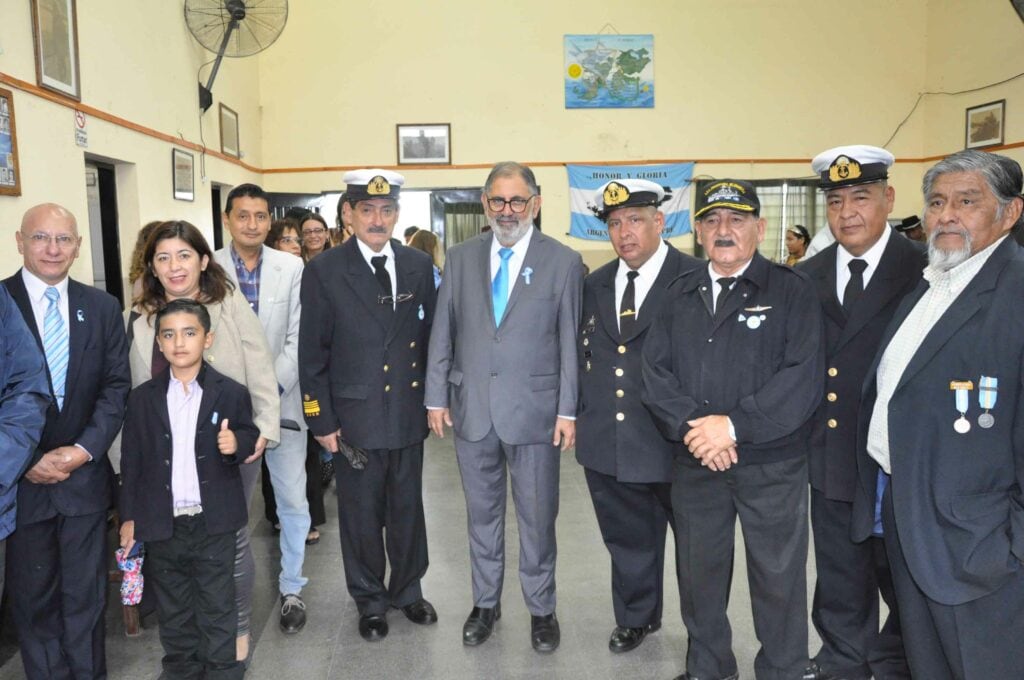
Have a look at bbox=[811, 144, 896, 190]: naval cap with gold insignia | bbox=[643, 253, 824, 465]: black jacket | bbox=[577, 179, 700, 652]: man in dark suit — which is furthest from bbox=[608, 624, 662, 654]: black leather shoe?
bbox=[811, 144, 896, 190]: naval cap with gold insignia

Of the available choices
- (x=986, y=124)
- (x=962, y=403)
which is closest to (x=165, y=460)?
(x=962, y=403)

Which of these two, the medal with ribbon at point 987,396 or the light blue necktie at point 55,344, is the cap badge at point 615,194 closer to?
the medal with ribbon at point 987,396

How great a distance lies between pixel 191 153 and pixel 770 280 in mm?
5667

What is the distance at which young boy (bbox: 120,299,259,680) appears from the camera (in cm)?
222

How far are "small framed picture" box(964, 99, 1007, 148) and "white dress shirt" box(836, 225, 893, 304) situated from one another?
7559mm

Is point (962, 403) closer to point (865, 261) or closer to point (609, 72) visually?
point (865, 261)

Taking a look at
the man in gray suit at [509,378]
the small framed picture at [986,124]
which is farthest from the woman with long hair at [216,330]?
the small framed picture at [986,124]

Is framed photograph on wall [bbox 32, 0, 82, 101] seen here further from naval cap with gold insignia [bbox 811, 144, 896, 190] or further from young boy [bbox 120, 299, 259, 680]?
naval cap with gold insignia [bbox 811, 144, 896, 190]

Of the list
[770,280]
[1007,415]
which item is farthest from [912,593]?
[770,280]

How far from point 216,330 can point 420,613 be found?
1335mm

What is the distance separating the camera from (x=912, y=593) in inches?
72.6

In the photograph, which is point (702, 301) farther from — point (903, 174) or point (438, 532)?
point (903, 174)

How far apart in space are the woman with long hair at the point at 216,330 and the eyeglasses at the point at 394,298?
1.44 ft

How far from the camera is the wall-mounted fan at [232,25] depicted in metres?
6.22
